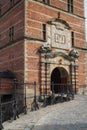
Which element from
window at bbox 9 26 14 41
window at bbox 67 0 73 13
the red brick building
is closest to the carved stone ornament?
the red brick building

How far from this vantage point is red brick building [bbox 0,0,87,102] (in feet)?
67.1

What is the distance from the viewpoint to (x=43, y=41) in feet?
70.5

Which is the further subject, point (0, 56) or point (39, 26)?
point (0, 56)

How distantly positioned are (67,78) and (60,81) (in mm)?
1095

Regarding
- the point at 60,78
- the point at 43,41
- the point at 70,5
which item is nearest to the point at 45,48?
the point at 43,41

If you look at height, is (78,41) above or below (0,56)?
above

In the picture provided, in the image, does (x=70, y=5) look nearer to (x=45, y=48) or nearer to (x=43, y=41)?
(x=43, y=41)

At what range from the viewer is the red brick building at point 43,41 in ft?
67.1

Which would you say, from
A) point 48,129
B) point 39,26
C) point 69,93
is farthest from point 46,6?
point 48,129

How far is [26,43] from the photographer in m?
20.2

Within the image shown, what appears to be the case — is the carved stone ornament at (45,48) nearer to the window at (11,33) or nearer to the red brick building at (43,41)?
the red brick building at (43,41)

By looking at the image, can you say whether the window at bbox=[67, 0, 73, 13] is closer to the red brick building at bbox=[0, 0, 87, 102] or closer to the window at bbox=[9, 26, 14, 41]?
the red brick building at bbox=[0, 0, 87, 102]

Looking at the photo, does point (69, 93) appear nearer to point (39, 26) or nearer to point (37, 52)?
point (37, 52)

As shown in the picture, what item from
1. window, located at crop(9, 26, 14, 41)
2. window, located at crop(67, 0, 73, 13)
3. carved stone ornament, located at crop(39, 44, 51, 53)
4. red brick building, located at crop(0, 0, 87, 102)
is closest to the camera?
red brick building, located at crop(0, 0, 87, 102)
